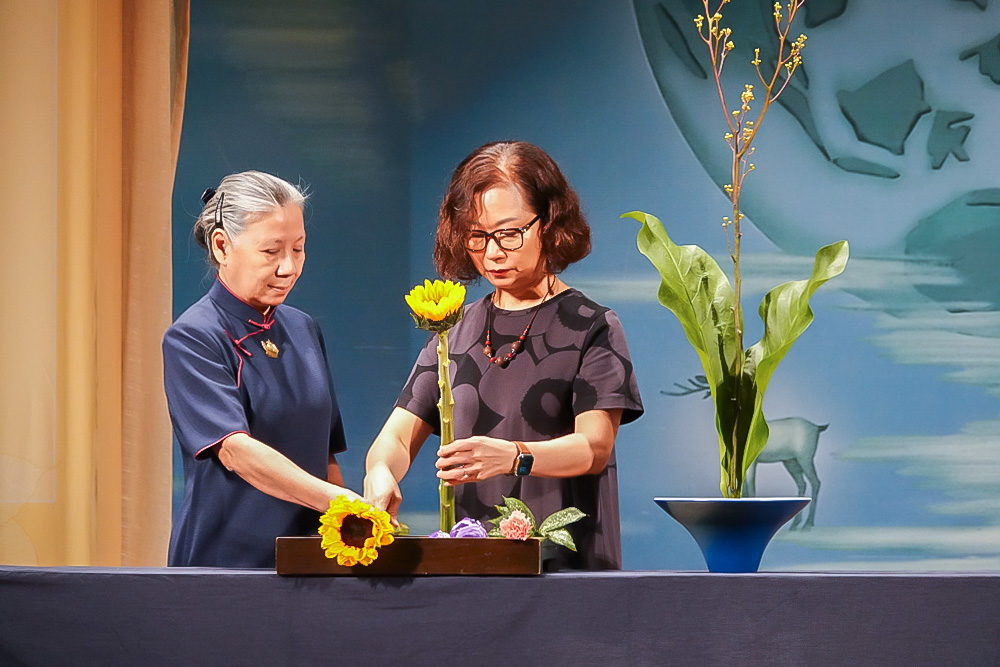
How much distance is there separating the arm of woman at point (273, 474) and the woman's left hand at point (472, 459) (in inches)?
7.0

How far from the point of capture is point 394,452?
1675 millimetres

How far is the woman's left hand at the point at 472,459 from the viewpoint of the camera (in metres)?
1.40

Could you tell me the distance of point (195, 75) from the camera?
3.33m

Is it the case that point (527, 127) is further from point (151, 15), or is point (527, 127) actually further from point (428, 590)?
point (428, 590)

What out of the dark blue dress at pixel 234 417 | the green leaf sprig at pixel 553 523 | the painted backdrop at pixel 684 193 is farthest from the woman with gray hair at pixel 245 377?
the painted backdrop at pixel 684 193

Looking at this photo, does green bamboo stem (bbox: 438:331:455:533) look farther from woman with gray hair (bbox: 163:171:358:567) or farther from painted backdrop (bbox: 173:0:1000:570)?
→ painted backdrop (bbox: 173:0:1000:570)

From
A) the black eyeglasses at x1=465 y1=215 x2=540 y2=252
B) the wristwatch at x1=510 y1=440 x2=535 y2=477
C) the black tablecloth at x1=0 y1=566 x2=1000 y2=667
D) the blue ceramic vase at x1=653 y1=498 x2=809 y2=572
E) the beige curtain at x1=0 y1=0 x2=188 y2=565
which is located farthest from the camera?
the beige curtain at x1=0 y1=0 x2=188 y2=565

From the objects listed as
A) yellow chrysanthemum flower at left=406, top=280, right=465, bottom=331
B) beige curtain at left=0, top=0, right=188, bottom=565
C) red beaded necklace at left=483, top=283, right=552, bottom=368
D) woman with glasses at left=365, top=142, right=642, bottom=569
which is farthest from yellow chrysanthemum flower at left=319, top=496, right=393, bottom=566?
beige curtain at left=0, top=0, right=188, bottom=565

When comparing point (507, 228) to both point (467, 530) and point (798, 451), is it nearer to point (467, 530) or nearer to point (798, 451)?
point (467, 530)

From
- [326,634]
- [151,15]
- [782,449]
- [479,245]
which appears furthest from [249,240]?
[782,449]

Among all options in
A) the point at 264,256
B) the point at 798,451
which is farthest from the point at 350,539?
the point at 798,451

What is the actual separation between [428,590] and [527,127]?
93.6 inches

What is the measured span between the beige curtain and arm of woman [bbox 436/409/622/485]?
1393 millimetres

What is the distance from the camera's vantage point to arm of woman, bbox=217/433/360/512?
1.51m
